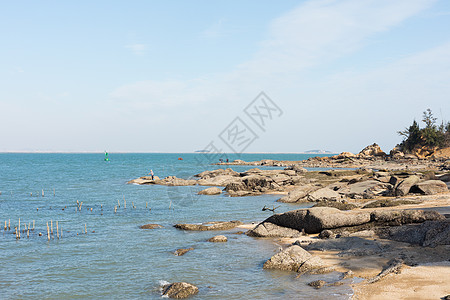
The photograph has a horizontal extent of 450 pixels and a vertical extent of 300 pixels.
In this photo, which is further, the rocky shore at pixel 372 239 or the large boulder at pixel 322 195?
the large boulder at pixel 322 195

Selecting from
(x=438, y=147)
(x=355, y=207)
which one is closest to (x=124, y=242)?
(x=355, y=207)

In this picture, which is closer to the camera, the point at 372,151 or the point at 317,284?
the point at 317,284

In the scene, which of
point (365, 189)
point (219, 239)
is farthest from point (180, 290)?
point (365, 189)

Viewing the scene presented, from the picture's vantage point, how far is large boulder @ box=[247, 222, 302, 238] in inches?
1013

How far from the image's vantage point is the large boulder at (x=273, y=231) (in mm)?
25734

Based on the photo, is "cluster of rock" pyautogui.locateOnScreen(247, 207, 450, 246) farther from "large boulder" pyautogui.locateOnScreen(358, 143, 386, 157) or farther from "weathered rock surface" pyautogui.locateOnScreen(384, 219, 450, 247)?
"large boulder" pyautogui.locateOnScreen(358, 143, 386, 157)

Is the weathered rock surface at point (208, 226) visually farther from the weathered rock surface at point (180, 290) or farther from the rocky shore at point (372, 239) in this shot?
the weathered rock surface at point (180, 290)

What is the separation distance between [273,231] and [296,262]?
747 cm

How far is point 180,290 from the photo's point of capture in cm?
1577

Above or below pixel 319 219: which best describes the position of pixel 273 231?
below

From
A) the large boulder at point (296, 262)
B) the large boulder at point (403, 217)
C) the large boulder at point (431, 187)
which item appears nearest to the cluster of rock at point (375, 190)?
the large boulder at point (431, 187)

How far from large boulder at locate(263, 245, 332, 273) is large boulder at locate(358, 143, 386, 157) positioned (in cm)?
10754

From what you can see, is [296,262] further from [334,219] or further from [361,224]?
[361,224]

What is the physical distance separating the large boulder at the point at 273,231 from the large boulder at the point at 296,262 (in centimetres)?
627
